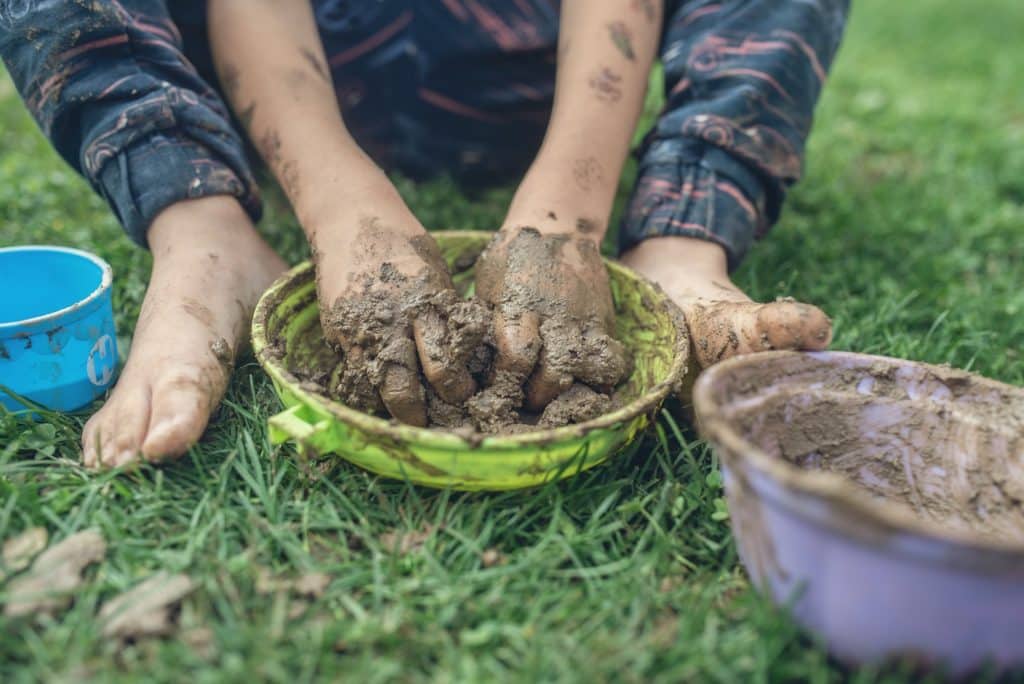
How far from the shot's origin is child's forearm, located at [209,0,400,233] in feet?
5.49

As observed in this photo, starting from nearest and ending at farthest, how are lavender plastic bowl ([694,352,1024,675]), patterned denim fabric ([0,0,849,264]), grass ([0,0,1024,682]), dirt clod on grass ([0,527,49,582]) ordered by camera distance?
1. lavender plastic bowl ([694,352,1024,675])
2. grass ([0,0,1024,682])
3. dirt clod on grass ([0,527,49,582])
4. patterned denim fabric ([0,0,849,264])

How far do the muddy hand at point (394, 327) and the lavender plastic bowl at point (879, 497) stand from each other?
45 centimetres

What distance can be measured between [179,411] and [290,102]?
72 centimetres

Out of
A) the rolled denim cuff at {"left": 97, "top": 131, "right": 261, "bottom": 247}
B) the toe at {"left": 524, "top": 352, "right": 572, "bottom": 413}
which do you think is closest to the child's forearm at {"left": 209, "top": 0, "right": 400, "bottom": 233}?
the rolled denim cuff at {"left": 97, "top": 131, "right": 261, "bottom": 247}

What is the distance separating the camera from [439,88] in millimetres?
2195

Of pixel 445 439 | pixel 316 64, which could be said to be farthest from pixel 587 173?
pixel 445 439

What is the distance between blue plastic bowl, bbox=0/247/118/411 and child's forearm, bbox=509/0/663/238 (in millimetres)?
787

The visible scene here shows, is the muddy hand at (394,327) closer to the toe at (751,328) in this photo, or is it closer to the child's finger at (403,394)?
the child's finger at (403,394)

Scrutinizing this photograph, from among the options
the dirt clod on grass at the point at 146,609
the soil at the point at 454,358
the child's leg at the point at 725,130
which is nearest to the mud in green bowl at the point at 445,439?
the soil at the point at 454,358

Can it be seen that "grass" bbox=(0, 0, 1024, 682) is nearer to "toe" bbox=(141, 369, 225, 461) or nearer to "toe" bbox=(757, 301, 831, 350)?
"toe" bbox=(141, 369, 225, 461)

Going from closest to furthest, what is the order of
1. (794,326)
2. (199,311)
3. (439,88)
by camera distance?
(794,326), (199,311), (439,88)

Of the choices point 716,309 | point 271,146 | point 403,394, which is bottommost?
point 403,394

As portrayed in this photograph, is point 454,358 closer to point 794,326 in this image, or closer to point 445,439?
point 445,439

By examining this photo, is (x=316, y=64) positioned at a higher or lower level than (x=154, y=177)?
higher
